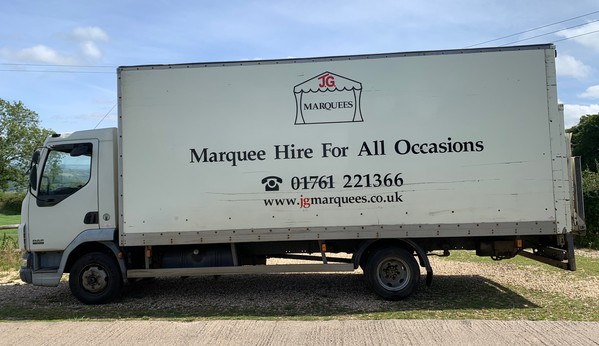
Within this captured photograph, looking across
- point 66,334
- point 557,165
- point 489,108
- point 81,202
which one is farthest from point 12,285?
point 557,165

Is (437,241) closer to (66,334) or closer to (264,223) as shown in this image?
(264,223)

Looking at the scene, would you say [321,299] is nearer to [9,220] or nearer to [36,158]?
[36,158]

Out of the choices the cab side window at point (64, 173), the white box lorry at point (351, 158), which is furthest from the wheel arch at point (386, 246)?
the cab side window at point (64, 173)

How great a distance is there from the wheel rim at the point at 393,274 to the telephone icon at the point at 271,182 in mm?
1909

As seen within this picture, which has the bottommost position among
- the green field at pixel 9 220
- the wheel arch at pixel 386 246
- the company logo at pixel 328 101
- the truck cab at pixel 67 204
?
the green field at pixel 9 220

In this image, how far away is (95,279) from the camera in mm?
6945

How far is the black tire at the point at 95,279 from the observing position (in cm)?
691

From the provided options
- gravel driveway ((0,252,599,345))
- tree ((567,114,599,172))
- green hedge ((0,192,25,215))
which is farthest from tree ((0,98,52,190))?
tree ((567,114,599,172))

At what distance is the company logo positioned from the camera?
6.54 meters

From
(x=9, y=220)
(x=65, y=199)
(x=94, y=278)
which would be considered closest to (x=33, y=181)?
(x=65, y=199)

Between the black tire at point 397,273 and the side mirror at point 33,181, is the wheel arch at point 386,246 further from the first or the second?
the side mirror at point 33,181

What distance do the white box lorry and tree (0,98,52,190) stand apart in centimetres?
4871

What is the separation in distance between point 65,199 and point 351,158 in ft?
14.2

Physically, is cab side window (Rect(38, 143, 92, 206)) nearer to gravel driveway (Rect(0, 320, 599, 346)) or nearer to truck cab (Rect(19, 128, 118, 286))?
truck cab (Rect(19, 128, 118, 286))
